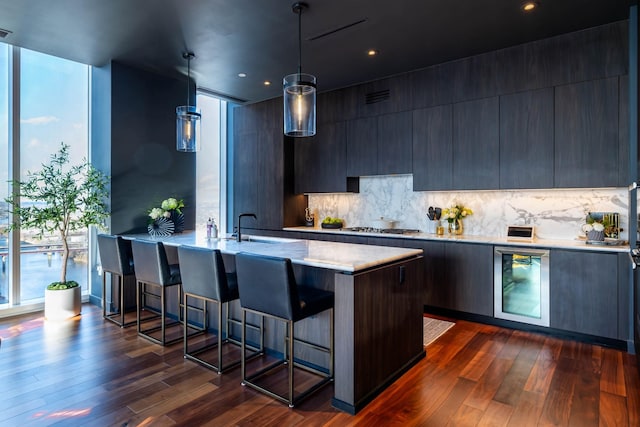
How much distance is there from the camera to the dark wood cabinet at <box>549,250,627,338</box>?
3.22 m

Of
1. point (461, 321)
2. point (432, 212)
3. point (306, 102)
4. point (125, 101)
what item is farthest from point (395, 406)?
point (125, 101)

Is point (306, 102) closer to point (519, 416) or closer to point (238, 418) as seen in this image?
point (238, 418)

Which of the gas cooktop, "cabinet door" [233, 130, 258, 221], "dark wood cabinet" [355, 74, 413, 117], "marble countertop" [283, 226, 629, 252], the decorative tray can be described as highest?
"dark wood cabinet" [355, 74, 413, 117]

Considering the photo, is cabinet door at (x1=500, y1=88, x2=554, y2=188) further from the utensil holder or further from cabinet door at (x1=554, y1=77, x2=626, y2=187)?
the utensil holder

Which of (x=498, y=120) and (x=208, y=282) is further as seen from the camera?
(x=498, y=120)

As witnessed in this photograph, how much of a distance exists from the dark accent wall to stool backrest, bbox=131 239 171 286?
119 centimetres

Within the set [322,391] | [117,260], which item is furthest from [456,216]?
[117,260]

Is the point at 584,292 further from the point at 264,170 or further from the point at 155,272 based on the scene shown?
the point at 264,170

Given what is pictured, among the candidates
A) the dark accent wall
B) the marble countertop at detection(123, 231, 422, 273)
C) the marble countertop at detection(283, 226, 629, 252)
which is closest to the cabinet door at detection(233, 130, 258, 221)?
the dark accent wall

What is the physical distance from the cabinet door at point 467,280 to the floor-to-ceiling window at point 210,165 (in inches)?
153

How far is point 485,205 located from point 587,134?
1.29 metres

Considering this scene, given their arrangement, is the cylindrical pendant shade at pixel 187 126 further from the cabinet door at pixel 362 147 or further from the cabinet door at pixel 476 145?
the cabinet door at pixel 476 145

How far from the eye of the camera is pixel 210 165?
6375 mm

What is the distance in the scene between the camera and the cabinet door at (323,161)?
5438mm
